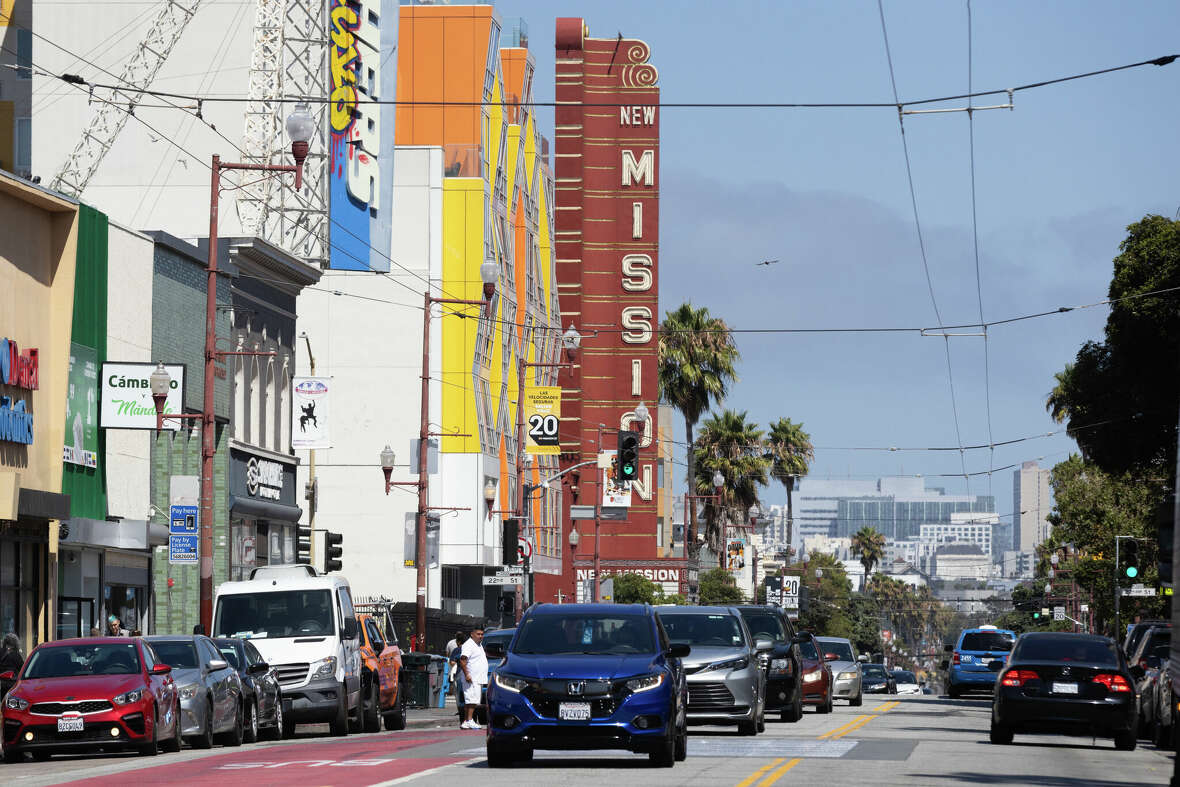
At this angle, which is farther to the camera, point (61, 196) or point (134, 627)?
point (134, 627)

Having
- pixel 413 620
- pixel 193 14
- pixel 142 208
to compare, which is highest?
pixel 193 14

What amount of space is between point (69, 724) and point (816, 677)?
17068 mm

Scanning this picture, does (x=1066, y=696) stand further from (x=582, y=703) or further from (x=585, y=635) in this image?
(x=582, y=703)

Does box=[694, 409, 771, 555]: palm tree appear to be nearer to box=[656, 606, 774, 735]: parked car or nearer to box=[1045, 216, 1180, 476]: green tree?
box=[1045, 216, 1180, 476]: green tree

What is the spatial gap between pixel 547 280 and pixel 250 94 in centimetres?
2478

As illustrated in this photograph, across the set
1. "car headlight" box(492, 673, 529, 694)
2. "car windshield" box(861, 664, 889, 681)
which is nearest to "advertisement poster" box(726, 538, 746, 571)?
"car windshield" box(861, 664, 889, 681)

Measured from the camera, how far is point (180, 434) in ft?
148

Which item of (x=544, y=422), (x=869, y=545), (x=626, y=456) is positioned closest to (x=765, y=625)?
(x=626, y=456)

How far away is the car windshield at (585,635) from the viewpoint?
64.4 feet

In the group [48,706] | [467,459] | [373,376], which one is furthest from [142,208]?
[48,706]

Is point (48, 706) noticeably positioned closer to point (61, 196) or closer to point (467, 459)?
point (61, 196)

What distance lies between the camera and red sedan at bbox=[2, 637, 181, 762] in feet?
74.7

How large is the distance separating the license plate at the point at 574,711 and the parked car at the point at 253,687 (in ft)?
29.2

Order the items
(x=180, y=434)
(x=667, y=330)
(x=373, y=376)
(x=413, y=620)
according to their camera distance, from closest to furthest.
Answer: (x=180, y=434) < (x=413, y=620) < (x=373, y=376) < (x=667, y=330)
